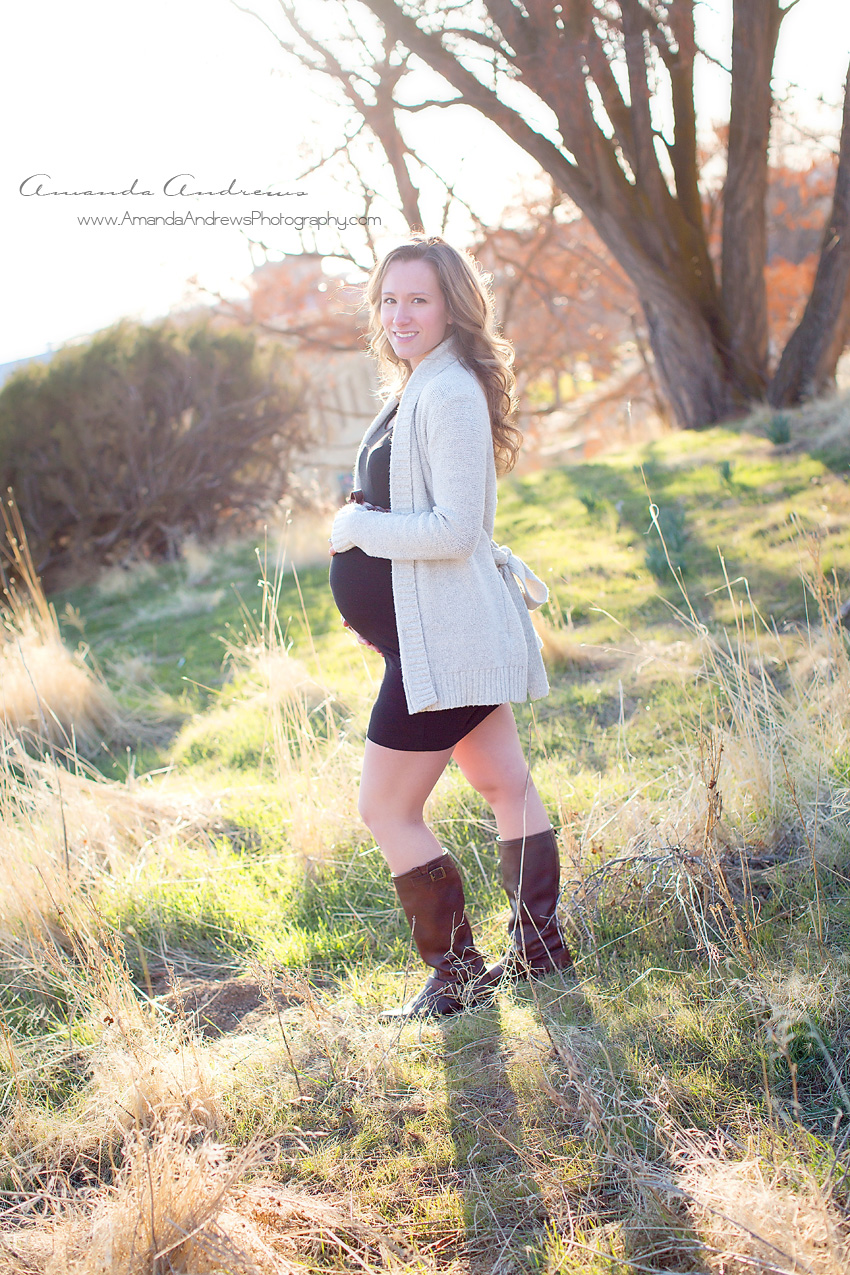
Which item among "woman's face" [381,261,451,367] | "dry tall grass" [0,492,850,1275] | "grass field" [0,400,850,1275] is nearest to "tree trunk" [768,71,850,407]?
"grass field" [0,400,850,1275]

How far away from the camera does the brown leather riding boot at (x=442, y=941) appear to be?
92.5 inches

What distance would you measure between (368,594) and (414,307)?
27.8 inches

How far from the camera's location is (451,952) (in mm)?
2424

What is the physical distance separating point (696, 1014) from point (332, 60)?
987 cm

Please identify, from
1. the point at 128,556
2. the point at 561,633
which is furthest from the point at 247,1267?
the point at 128,556

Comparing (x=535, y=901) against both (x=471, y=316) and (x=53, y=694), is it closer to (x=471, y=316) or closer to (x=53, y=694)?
(x=471, y=316)

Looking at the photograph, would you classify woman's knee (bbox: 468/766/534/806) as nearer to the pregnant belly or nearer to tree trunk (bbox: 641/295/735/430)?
the pregnant belly

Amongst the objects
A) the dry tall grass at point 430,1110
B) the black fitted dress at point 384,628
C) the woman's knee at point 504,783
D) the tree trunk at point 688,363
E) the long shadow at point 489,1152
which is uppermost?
the tree trunk at point 688,363

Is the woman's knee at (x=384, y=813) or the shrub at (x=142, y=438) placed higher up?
the shrub at (x=142, y=438)

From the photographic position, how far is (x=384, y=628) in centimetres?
226

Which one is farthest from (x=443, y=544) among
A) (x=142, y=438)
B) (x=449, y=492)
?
(x=142, y=438)

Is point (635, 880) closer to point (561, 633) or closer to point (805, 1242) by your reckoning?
point (805, 1242)

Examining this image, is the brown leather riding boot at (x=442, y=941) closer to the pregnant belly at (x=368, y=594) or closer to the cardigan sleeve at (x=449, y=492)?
the pregnant belly at (x=368, y=594)

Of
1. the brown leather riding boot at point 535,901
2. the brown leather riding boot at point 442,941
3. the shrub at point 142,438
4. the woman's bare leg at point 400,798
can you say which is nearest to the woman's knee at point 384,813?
the woman's bare leg at point 400,798
